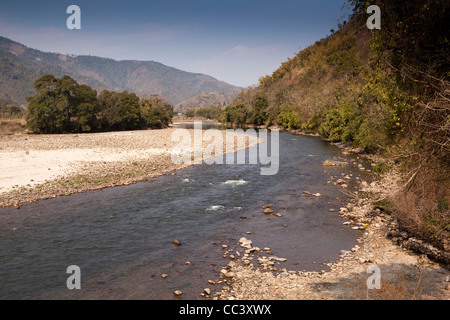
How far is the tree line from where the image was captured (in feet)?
186

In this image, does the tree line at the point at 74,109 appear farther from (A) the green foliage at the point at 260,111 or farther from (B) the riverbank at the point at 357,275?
(B) the riverbank at the point at 357,275

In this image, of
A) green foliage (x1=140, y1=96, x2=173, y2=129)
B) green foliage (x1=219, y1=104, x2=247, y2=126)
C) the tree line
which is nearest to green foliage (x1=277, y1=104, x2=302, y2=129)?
green foliage (x1=219, y1=104, x2=247, y2=126)

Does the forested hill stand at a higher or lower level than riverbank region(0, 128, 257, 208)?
higher

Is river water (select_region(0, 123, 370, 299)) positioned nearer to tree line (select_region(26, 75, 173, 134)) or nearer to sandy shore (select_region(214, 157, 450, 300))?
sandy shore (select_region(214, 157, 450, 300))

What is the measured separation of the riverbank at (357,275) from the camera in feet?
26.9

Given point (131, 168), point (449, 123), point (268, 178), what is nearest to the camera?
point (449, 123)

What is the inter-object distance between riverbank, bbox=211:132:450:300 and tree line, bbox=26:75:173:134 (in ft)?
193

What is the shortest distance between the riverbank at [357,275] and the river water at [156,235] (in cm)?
61

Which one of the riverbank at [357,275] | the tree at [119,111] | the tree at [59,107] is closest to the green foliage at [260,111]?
the tree at [119,111]

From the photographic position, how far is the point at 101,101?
69062 millimetres
